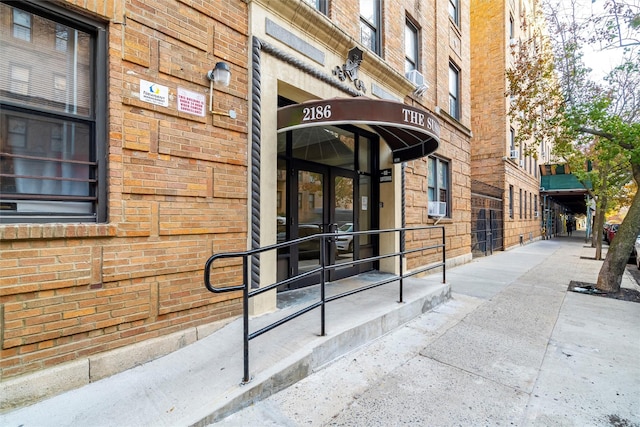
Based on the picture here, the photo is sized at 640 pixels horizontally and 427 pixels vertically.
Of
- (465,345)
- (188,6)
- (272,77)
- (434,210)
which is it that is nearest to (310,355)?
(465,345)

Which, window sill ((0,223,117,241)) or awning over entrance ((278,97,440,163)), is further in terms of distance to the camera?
awning over entrance ((278,97,440,163))

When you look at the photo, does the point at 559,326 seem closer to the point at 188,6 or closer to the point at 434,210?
the point at 434,210

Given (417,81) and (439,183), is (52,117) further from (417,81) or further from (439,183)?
(439,183)

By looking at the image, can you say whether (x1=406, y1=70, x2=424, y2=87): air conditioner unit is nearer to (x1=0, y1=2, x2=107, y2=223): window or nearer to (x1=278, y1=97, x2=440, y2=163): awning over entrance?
(x1=278, y1=97, x2=440, y2=163): awning over entrance

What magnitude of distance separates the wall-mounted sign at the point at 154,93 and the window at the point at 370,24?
14.1ft

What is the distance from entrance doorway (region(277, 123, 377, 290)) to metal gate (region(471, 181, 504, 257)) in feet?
21.5

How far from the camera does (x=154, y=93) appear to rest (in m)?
2.98

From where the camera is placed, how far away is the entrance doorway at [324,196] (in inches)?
193

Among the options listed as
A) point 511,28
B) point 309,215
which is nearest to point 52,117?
point 309,215

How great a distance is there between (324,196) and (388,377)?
3.29m

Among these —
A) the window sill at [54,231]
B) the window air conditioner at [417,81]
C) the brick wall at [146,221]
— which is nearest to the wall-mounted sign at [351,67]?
the brick wall at [146,221]

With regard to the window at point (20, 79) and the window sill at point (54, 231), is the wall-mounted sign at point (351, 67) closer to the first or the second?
the window at point (20, 79)

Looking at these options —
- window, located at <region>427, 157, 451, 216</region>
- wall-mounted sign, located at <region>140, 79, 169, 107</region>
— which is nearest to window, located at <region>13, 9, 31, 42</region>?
wall-mounted sign, located at <region>140, 79, 169, 107</region>

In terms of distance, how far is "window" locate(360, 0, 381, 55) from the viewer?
6.00m
